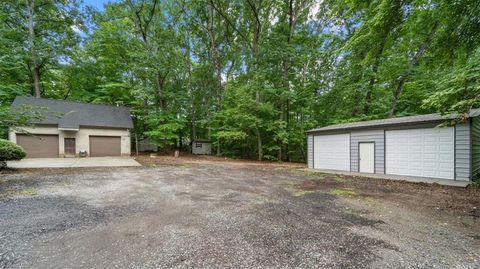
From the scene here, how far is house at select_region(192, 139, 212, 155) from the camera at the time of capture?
67.7 ft

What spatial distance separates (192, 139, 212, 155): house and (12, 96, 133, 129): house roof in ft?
19.9

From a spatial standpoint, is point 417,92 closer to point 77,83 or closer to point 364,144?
point 364,144

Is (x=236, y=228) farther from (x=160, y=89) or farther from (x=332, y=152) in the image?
(x=160, y=89)

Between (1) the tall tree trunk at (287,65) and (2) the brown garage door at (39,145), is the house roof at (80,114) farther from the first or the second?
(1) the tall tree trunk at (287,65)

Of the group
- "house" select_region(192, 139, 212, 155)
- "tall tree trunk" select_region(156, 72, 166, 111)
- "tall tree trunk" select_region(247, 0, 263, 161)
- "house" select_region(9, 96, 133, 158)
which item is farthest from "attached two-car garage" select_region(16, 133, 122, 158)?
"tall tree trunk" select_region(247, 0, 263, 161)

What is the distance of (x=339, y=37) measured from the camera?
15.5 meters

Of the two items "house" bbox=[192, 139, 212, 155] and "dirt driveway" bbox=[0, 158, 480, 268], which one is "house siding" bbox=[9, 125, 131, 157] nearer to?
"house" bbox=[192, 139, 212, 155]

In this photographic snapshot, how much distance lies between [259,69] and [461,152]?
12851mm

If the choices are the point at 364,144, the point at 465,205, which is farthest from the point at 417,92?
the point at 465,205

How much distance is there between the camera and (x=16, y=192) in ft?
18.2

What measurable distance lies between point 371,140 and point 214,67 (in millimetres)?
15712

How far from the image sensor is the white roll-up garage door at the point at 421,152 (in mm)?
7379

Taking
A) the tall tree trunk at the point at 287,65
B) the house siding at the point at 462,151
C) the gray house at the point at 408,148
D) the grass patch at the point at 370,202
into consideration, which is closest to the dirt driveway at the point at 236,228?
the grass patch at the point at 370,202

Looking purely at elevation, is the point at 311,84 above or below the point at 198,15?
below
